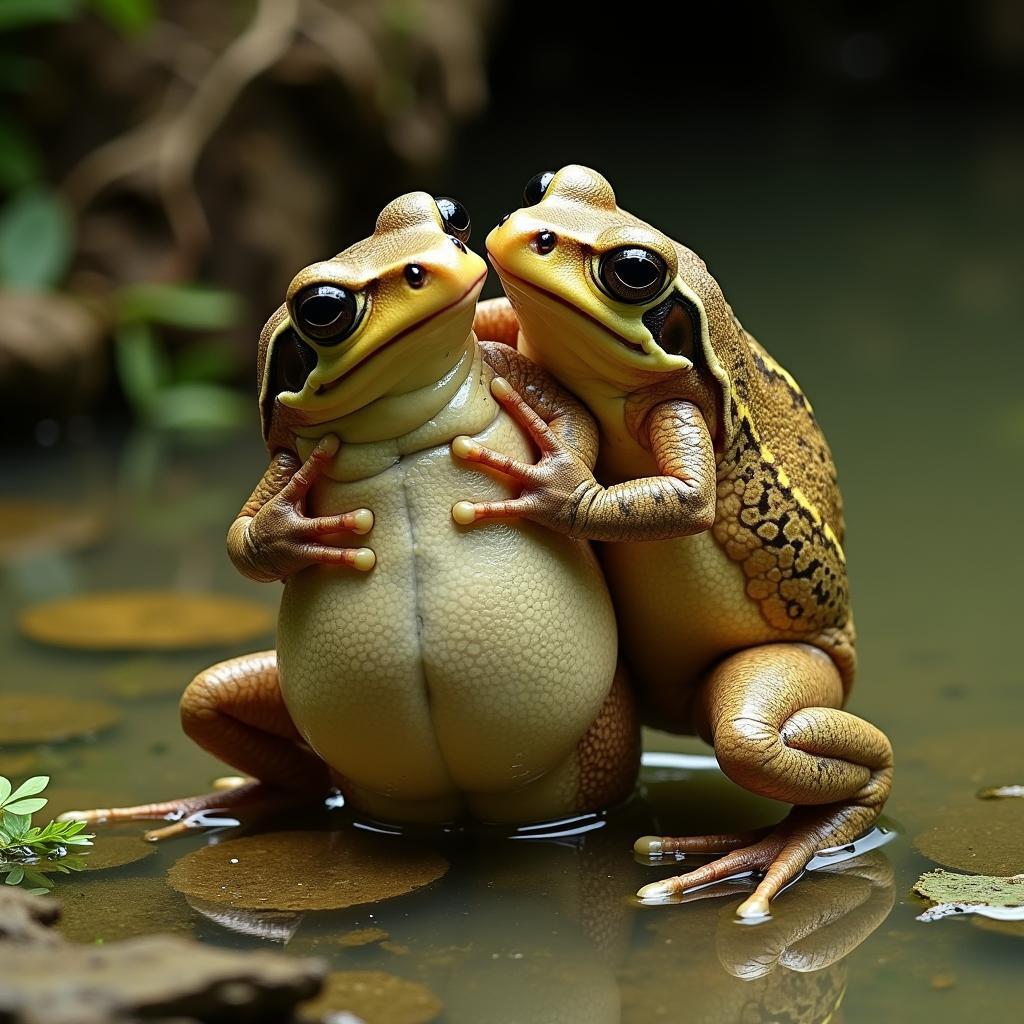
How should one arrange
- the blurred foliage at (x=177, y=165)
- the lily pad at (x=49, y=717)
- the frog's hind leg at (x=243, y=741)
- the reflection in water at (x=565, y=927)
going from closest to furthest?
the reflection in water at (x=565, y=927) → the frog's hind leg at (x=243, y=741) → the lily pad at (x=49, y=717) → the blurred foliage at (x=177, y=165)

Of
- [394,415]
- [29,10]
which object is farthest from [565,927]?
[29,10]

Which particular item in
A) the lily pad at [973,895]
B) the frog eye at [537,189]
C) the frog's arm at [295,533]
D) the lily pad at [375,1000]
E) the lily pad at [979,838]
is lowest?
the lily pad at [973,895]

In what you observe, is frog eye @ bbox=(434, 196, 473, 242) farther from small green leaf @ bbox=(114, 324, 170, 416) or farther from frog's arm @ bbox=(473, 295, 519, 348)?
small green leaf @ bbox=(114, 324, 170, 416)

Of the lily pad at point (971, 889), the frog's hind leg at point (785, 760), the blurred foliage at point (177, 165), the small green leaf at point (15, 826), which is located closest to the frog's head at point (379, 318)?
the frog's hind leg at point (785, 760)

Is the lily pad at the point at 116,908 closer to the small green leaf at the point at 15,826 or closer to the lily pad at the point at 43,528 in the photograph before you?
the small green leaf at the point at 15,826

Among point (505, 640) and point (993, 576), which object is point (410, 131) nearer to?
point (993, 576)

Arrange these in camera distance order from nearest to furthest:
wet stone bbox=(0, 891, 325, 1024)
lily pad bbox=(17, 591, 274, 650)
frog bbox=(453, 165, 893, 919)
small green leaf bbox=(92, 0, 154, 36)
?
1. wet stone bbox=(0, 891, 325, 1024)
2. frog bbox=(453, 165, 893, 919)
3. lily pad bbox=(17, 591, 274, 650)
4. small green leaf bbox=(92, 0, 154, 36)

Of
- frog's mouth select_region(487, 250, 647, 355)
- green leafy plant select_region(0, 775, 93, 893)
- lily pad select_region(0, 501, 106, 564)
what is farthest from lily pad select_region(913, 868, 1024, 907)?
lily pad select_region(0, 501, 106, 564)
